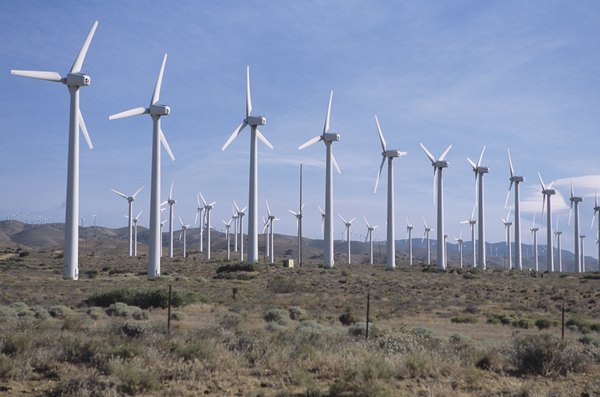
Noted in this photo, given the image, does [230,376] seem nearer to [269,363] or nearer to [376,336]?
[269,363]

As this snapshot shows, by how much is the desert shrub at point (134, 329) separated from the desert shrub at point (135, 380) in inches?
212

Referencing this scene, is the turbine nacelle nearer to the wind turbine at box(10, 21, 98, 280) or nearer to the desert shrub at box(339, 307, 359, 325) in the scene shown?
the wind turbine at box(10, 21, 98, 280)

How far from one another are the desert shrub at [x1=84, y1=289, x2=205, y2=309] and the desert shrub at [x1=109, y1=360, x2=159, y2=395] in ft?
82.1

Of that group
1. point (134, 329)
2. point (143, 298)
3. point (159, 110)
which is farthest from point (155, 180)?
point (134, 329)

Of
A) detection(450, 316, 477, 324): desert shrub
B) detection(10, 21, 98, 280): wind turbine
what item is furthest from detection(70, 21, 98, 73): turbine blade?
detection(450, 316, 477, 324): desert shrub

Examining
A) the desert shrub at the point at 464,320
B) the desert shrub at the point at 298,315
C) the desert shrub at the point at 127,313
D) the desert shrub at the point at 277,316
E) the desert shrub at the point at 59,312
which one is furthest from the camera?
the desert shrub at the point at 464,320

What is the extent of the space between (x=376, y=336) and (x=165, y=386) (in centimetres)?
1083

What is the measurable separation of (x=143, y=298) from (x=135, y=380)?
26760 millimetres

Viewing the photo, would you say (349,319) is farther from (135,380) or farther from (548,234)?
(548,234)

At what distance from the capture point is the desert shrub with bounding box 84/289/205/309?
4006 cm

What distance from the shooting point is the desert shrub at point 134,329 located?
2052cm

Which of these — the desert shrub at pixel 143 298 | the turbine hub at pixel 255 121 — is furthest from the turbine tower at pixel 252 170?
the desert shrub at pixel 143 298

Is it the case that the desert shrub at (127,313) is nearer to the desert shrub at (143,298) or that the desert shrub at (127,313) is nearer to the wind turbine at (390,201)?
the desert shrub at (143,298)

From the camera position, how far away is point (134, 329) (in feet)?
68.2
